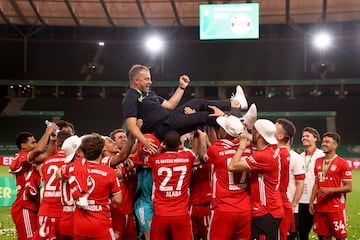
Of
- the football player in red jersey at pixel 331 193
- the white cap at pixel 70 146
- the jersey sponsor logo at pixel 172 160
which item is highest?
the white cap at pixel 70 146

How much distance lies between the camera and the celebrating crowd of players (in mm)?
5629

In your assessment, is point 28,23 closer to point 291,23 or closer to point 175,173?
point 291,23

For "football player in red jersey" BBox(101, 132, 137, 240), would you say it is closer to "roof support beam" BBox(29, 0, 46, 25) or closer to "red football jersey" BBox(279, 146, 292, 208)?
"red football jersey" BBox(279, 146, 292, 208)

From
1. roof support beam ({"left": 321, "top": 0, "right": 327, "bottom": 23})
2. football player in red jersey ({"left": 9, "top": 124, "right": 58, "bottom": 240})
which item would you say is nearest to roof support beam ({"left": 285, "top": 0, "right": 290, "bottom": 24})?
roof support beam ({"left": 321, "top": 0, "right": 327, "bottom": 23})

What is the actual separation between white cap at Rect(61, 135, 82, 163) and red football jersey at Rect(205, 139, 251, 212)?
1.60 meters

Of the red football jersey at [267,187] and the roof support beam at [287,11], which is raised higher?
the roof support beam at [287,11]

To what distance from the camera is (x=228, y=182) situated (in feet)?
19.2

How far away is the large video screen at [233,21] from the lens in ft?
92.4

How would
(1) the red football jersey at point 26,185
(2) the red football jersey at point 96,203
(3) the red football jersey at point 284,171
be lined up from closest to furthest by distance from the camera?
(2) the red football jersey at point 96,203 → (3) the red football jersey at point 284,171 → (1) the red football jersey at point 26,185

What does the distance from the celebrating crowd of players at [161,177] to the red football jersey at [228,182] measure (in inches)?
0.5

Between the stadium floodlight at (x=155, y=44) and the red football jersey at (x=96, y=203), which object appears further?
the stadium floodlight at (x=155, y=44)

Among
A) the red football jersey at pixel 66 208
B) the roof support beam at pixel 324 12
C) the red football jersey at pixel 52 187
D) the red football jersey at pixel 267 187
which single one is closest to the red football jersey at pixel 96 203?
the red football jersey at pixel 66 208

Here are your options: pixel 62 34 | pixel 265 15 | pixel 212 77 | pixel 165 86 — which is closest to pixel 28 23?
pixel 62 34

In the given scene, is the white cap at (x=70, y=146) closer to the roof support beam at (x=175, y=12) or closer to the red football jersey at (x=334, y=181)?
the red football jersey at (x=334, y=181)
